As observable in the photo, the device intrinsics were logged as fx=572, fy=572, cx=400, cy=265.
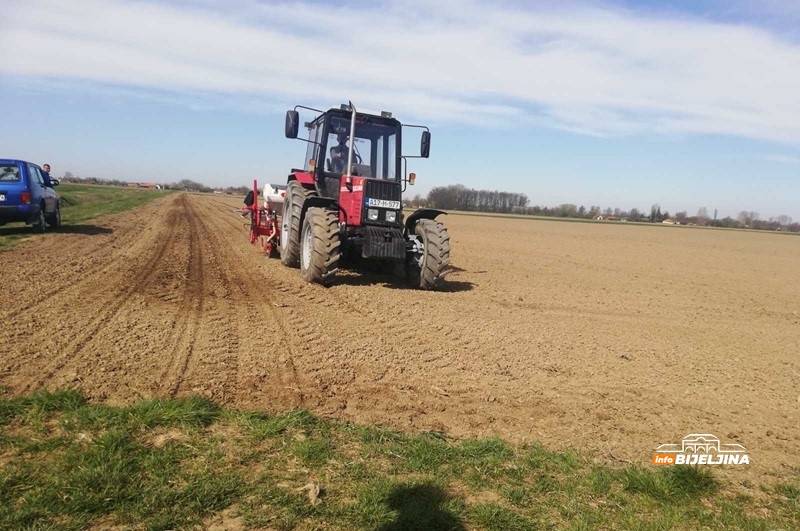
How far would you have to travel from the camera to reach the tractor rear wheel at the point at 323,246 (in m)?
8.79

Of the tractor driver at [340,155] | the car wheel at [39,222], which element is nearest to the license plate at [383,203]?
the tractor driver at [340,155]

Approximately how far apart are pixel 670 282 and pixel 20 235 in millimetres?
15803

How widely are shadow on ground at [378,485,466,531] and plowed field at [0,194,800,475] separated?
94 cm

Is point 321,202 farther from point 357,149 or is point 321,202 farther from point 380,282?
point 380,282

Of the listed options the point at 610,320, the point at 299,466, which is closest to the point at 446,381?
the point at 299,466

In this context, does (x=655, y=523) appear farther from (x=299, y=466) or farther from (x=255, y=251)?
(x=255, y=251)

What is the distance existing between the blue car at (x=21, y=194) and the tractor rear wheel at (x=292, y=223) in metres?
6.47

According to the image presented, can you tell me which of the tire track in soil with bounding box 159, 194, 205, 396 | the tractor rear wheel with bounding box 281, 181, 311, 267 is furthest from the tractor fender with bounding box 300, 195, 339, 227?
the tire track in soil with bounding box 159, 194, 205, 396

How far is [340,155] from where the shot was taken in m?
10.1

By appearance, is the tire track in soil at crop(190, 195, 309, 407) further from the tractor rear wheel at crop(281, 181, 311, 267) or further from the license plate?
the license plate

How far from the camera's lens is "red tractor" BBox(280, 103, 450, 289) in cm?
910

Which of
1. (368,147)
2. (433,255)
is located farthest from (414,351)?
(368,147)
